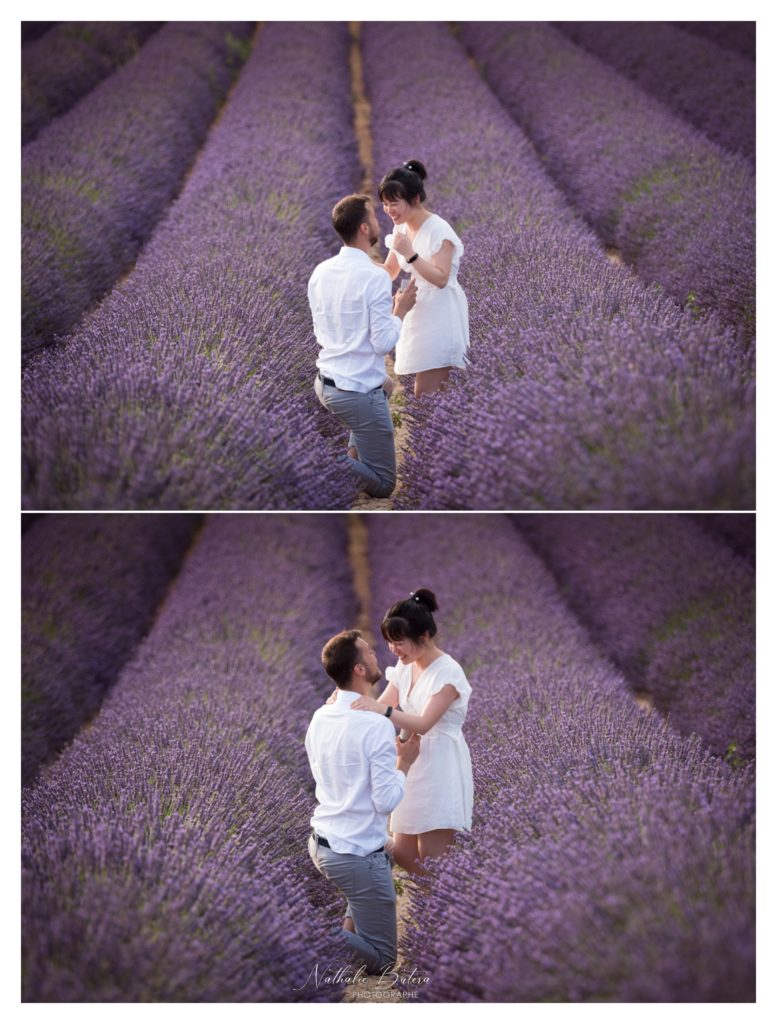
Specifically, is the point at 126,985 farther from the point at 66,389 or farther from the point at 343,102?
the point at 343,102

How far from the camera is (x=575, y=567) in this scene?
5.00 meters

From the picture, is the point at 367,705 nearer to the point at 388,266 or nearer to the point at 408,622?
the point at 408,622

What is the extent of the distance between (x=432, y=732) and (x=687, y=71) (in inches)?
148

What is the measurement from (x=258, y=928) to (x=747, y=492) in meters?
1.50

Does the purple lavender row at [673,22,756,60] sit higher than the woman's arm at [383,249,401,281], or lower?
higher

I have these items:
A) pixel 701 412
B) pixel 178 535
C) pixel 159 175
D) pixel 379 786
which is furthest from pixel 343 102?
pixel 379 786

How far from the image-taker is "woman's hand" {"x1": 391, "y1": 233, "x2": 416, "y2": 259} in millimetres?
2756

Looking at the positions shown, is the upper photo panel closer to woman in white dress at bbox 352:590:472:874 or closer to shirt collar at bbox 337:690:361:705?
woman in white dress at bbox 352:590:472:874

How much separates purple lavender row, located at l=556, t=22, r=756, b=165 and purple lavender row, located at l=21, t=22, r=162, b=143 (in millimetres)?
2050

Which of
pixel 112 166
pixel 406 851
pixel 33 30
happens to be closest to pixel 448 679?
pixel 406 851

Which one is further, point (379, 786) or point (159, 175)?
point (159, 175)

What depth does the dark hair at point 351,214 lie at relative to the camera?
104 inches

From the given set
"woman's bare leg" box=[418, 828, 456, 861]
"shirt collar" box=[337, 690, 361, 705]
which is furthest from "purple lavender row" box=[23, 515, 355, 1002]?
"shirt collar" box=[337, 690, 361, 705]

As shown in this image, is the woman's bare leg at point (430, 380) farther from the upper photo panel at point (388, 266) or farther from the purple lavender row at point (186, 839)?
the purple lavender row at point (186, 839)
